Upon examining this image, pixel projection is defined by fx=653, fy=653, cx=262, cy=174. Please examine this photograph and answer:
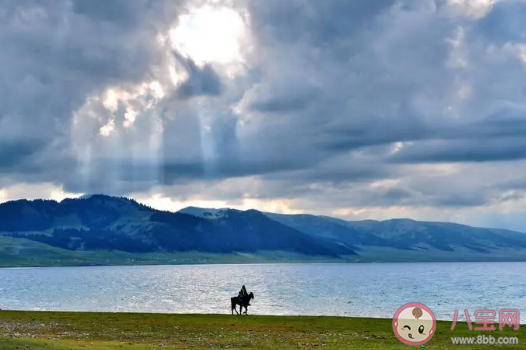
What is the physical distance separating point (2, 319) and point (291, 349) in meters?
40.6

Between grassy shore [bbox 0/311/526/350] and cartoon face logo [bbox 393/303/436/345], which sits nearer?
grassy shore [bbox 0/311/526/350]

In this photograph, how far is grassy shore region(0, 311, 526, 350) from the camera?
158 feet

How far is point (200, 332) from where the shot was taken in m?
58.9

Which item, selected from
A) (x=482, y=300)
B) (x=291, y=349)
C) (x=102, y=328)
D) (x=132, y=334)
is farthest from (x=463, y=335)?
(x=482, y=300)

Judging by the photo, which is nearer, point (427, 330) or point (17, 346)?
point (17, 346)

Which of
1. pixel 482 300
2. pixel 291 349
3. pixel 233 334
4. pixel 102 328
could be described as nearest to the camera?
pixel 291 349

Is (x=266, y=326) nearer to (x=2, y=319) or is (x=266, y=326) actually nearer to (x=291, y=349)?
(x=291, y=349)

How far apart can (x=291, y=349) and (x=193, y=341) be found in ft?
30.5

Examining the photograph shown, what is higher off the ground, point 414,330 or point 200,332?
point 414,330

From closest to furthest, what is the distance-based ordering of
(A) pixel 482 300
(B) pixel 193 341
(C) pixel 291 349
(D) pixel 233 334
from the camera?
(C) pixel 291 349, (B) pixel 193 341, (D) pixel 233 334, (A) pixel 482 300

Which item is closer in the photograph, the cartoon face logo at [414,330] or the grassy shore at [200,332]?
the grassy shore at [200,332]

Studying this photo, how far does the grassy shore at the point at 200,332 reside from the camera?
158 feet

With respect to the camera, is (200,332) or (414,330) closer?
(414,330)

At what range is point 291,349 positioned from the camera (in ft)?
152
